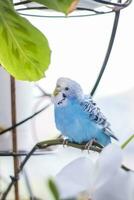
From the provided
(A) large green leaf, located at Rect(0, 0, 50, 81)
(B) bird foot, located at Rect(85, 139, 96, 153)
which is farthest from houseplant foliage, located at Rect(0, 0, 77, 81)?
(B) bird foot, located at Rect(85, 139, 96, 153)

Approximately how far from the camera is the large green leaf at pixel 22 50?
0.49m

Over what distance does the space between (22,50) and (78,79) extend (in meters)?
0.25

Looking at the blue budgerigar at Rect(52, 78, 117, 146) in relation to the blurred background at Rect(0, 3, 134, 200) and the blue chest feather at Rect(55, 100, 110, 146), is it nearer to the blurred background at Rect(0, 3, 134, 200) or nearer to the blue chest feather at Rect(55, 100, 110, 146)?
the blue chest feather at Rect(55, 100, 110, 146)

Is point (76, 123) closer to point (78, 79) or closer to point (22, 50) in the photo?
point (22, 50)

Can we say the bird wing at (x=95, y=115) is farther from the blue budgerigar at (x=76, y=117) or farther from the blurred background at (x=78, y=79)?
the blurred background at (x=78, y=79)

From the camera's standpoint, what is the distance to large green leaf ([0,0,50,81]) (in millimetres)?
488

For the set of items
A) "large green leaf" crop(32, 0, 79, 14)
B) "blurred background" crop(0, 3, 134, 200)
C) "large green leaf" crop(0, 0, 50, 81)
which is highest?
"large green leaf" crop(32, 0, 79, 14)

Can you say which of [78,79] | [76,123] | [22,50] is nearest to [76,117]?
[76,123]

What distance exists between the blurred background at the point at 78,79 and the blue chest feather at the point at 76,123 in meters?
0.16

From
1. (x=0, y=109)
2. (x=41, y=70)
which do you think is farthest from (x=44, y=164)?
(x=41, y=70)

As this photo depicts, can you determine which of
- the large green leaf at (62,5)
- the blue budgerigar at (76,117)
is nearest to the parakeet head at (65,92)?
the blue budgerigar at (76,117)

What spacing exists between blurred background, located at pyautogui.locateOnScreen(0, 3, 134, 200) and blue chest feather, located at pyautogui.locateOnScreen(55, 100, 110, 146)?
0.16m

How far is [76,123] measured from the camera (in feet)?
1.69

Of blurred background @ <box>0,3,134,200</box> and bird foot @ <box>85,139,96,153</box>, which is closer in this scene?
bird foot @ <box>85,139,96,153</box>
